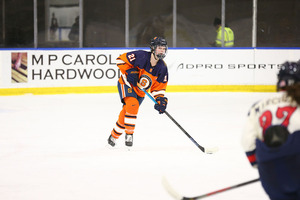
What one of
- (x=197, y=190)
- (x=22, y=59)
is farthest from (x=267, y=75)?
(x=197, y=190)

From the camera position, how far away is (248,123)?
192 centimetres

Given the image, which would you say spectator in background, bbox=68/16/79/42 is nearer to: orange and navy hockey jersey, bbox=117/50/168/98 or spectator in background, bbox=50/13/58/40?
spectator in background, bbox=50/13/58/40

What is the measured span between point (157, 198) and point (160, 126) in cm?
285

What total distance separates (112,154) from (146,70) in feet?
2.20

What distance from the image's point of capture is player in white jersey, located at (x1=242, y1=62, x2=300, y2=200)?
1814 millimetres

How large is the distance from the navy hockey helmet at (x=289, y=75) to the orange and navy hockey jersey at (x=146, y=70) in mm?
2725

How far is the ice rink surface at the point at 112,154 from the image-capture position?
3338mm

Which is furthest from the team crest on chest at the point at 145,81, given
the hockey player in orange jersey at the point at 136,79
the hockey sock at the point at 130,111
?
the hockey sock at the point at 130,111

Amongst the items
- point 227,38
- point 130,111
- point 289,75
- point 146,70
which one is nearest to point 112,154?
point 130,111

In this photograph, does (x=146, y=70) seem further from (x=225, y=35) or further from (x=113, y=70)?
(x=225, y=35)

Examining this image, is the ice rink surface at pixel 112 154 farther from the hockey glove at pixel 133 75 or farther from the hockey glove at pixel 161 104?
the hockey glove at pixel 133 75

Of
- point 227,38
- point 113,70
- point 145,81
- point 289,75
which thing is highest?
point 227,38

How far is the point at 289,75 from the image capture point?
1842mm

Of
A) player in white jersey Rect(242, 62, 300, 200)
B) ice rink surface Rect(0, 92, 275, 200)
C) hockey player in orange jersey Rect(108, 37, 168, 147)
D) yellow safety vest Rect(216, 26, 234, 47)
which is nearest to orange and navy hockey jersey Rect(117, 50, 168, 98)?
hockey player in orange jersey Rect(108, 37, 168, 147)
